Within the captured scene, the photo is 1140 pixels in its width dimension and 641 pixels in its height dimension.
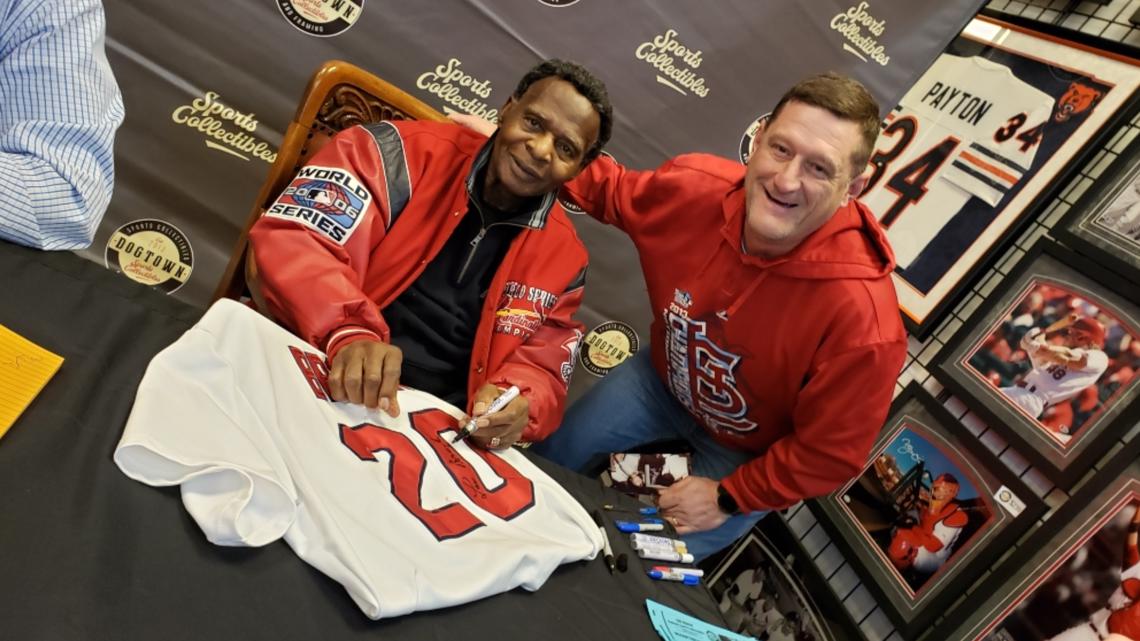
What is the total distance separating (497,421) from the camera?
4.11ft

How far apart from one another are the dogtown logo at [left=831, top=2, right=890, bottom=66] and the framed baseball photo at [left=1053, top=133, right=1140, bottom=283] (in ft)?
2.77

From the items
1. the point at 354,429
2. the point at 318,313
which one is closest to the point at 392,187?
the point at 318,313

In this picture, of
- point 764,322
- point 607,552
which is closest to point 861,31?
point 764,322

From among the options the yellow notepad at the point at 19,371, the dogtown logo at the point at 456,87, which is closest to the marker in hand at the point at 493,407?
the yellow notepad at the point at 19,371

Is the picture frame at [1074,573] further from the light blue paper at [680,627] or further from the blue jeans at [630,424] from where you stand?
the light blue paper at [680,627]

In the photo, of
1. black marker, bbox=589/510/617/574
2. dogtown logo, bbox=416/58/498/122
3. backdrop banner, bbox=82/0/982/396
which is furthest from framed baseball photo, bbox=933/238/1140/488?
dogtown logo, bbox=416/58/498/122

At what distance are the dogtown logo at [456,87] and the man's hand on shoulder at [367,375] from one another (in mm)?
1213

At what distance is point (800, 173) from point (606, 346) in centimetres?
131

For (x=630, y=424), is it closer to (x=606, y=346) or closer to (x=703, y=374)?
(x=703, y=374)

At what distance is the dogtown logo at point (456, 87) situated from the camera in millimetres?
2057

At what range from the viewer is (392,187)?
56.4 inches

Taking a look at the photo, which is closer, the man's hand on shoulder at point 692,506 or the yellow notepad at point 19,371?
the yellow notepad at point 19,371

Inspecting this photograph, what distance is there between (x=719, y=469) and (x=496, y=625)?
1.23 meters

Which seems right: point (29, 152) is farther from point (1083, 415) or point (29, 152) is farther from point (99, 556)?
point (1083, 415)
